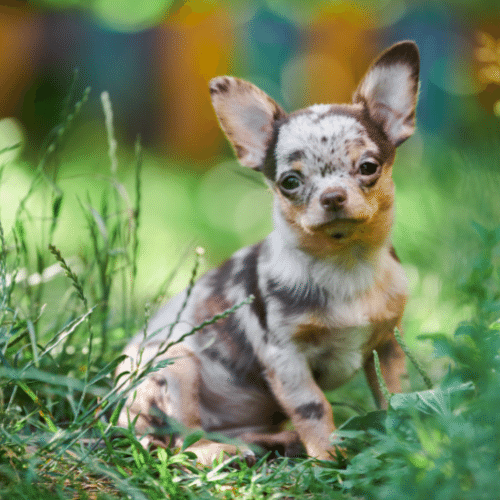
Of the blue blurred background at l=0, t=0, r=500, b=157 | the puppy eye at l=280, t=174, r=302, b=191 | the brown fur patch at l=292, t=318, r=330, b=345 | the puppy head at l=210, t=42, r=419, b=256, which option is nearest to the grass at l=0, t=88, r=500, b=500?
the brown fur patch at l=292, t=318, r=330, b=345

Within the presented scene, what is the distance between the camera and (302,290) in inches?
103

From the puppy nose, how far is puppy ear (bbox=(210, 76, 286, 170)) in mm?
607

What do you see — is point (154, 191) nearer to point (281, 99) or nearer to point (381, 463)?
point (281, 99)

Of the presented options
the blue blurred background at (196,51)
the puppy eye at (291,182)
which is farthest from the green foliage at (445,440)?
the blue blurred background at (196,51)

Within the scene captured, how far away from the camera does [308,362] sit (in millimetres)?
2658

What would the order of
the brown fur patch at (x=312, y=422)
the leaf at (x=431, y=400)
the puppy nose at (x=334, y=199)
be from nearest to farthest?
the leaf at (x=431, y=400), the puppy nose at (x=334, y=199), the brown fur patch at (x=312, y=422)

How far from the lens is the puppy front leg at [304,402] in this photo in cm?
246

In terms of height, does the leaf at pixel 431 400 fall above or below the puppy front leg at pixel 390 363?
above

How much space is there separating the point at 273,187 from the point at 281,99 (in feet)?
22.9

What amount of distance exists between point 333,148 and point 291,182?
0.24 meters

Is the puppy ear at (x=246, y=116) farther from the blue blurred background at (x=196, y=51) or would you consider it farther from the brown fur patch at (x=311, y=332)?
the blue blurred background at (x=196, y=51)

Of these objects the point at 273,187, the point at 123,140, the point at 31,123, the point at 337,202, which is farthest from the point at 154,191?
the point at 337,202

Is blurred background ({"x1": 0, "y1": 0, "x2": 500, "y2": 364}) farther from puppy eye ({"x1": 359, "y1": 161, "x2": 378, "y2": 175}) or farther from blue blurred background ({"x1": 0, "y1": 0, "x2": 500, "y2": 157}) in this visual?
puppy eye ({"x1": 359, "y1": 161, "x2": 378, "y2": 175})

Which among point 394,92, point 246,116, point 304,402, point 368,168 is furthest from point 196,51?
point 304,402
